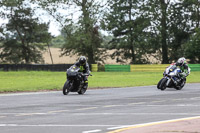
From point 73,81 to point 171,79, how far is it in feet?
17.6

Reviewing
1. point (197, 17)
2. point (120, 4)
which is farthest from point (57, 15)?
A: point (197, 17)

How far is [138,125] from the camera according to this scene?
9867 mm

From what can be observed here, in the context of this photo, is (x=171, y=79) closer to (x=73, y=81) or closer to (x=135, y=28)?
(x=73, y=81)

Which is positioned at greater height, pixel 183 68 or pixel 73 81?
pixel 183 68

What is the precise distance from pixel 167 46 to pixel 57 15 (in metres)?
16.2

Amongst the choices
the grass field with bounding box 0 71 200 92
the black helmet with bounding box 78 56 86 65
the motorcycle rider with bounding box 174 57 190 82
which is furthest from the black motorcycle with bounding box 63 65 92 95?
the motorcycle rider with bounding box 174 57 190 82

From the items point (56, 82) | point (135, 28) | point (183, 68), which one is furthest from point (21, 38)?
point (183, 68)

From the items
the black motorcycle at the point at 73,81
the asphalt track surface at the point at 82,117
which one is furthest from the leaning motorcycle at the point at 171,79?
the asphalt track surface at the point at 82,117

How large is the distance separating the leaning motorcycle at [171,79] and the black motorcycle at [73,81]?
4.50 m

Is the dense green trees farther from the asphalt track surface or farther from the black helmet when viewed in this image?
the asphalt track surface

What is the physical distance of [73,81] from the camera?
2078 cm

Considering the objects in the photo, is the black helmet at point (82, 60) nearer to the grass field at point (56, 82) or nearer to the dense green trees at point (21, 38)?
the grass field at point (56, 82)

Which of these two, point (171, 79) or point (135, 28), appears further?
point (135, 28)

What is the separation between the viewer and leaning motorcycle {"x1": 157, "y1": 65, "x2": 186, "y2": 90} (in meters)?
23.4
